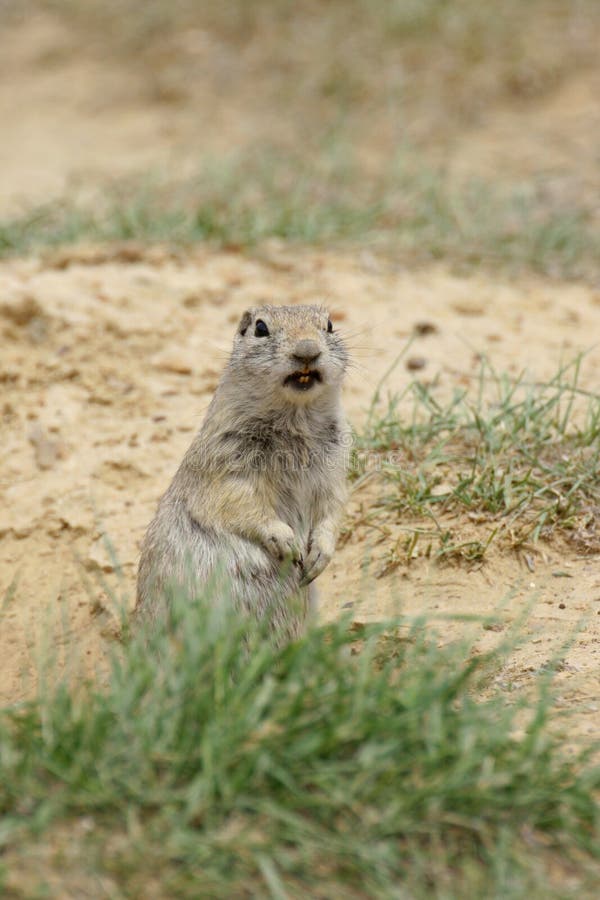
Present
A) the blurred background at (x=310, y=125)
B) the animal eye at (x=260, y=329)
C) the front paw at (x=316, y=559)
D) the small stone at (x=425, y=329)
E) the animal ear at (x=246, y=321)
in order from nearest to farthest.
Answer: the front paw at (x=316, y=559), the animal eye at (x=260, y=329), the animal ear at (x=246, y=321), the small stone at (x=425, y=329), the blurred background at (x=310, y=125)

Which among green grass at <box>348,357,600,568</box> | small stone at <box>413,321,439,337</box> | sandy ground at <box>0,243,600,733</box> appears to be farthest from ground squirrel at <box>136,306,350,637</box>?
small stone at <box>413,321,439,337</box>

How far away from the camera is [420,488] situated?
181 inches

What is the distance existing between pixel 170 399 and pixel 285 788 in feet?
9.97

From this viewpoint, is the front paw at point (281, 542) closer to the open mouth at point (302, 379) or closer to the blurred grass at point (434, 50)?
the open mouth at point (302, 379)

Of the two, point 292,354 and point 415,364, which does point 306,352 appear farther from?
point 415,364

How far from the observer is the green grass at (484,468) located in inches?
174

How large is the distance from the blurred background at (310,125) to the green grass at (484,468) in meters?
1.86

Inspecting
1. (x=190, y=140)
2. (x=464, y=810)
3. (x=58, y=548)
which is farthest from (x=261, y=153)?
(x=464, y=810)

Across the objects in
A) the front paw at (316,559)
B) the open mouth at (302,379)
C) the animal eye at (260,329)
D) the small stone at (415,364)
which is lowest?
the front paw at (316,559)

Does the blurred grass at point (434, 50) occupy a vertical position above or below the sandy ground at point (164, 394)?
above

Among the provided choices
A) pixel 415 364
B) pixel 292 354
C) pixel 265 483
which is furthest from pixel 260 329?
pixel 415 364

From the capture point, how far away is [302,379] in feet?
12.2

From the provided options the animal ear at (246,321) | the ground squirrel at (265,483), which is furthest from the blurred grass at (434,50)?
the ground squirrel at (265,483)

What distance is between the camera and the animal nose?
3.64 meters
